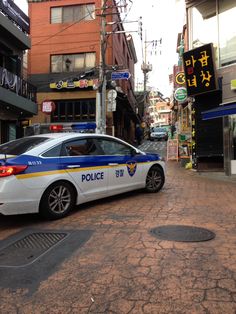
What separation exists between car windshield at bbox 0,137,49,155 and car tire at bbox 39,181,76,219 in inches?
32.9

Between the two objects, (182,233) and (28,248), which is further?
(182,233)

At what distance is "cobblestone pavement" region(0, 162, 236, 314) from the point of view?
3.50 m

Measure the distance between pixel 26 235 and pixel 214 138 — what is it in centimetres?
1027

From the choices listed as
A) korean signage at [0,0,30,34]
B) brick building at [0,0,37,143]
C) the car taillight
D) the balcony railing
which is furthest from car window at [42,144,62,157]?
korean signage at [0,0,30,34]

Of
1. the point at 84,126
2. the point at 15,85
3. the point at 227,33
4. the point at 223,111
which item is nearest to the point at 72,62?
the point at 84,126

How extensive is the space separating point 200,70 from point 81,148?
812 centimetres

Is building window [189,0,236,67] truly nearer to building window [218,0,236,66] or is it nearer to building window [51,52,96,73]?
building window [218,0,236,66]

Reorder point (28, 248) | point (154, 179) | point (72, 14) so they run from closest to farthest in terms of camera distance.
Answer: point (28, 248)
point (154, 179)
point (72, 14)

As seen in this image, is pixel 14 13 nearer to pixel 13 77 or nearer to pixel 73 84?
pixel 13 77

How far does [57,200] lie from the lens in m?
6.80

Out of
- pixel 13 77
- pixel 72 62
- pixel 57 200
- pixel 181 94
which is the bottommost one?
pixel 57 200

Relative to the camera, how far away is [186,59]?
576 inches

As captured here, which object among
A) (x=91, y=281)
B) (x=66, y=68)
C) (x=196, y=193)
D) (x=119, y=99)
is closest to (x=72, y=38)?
(x=66, y=68)

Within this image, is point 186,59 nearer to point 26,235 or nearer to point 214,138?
point 214,138
